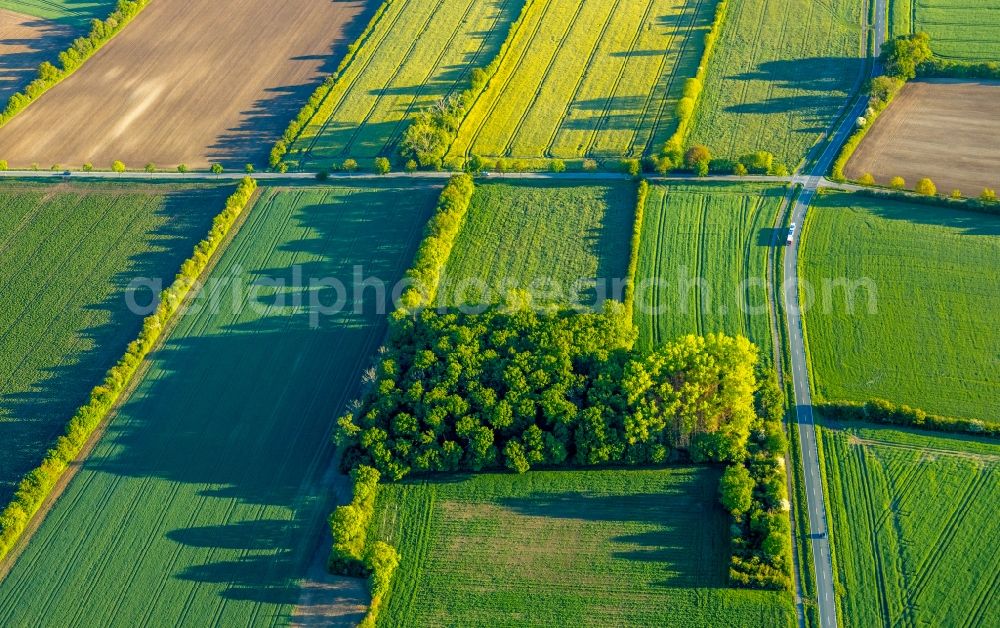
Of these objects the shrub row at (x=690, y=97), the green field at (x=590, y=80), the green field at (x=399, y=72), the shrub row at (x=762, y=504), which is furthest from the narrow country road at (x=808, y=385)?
the green field at (x=399, y=72)

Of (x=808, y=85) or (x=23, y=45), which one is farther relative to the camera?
(x=23, y=45)

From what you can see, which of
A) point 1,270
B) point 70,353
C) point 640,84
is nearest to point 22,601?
point 70,353

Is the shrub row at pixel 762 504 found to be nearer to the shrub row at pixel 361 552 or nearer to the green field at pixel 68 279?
the shrub row at pixel 361 552

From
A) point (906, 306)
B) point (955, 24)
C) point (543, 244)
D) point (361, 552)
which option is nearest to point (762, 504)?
point (906, 306)

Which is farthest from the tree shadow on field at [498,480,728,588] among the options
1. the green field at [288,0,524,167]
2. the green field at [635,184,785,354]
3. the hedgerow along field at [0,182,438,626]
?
the green field at [288,0,524,167]

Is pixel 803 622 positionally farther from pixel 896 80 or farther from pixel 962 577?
pixel 896 80

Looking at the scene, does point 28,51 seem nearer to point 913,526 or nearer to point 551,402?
point 551,402
